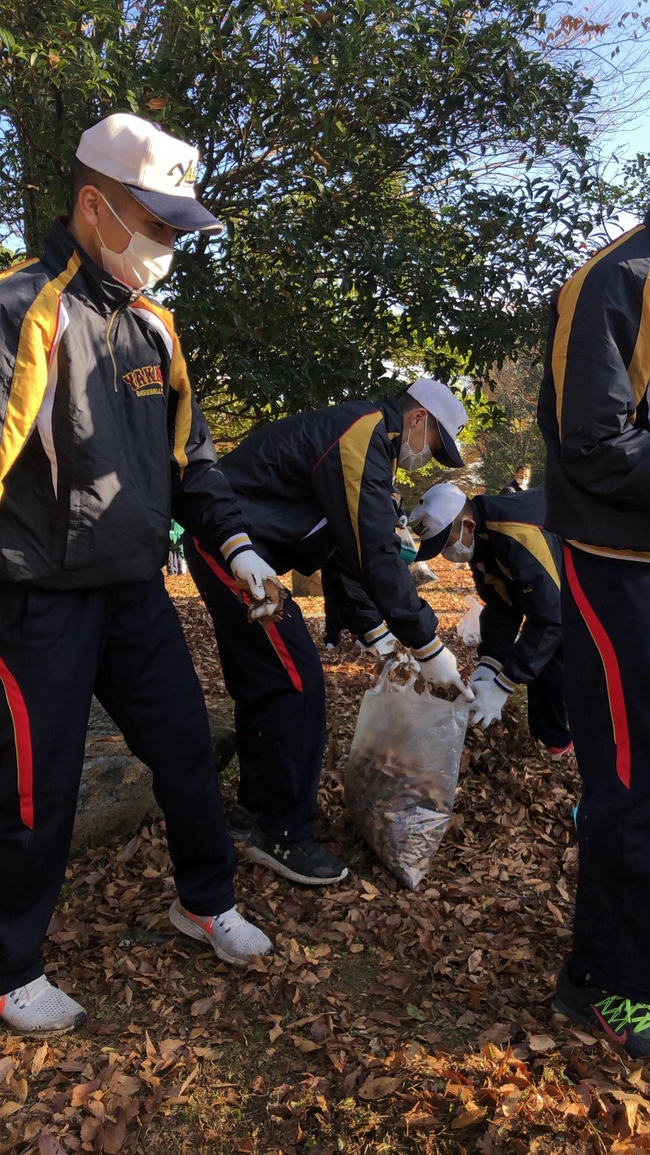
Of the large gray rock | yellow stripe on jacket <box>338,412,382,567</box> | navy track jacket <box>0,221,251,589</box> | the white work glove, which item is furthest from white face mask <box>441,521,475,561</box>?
navy track jacket <box>0,221,251,589</box>

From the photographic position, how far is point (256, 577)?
2.80m

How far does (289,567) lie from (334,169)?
9.38 feet

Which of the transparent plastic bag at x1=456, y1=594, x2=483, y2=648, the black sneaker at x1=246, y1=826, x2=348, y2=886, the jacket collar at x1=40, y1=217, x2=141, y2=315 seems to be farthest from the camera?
the transparent plastic bag at x1=456, y1=594, x2=483, y2=648

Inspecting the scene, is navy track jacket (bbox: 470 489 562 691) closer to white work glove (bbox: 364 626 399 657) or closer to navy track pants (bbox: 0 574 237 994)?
white work glove (bbox: 364 626 399 657)

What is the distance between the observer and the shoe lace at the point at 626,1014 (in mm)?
2230

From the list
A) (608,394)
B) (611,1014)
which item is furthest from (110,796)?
(608,394)

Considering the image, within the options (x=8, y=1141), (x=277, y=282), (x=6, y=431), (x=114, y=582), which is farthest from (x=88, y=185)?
(x=277, y=282)

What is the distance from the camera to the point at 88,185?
93.0 inches

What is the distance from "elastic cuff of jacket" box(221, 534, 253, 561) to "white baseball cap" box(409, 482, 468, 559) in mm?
1400

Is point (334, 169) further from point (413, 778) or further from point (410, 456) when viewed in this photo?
point (413, 778)

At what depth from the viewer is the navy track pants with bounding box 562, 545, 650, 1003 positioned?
2.20 meters

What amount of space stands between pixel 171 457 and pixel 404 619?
1.07 m

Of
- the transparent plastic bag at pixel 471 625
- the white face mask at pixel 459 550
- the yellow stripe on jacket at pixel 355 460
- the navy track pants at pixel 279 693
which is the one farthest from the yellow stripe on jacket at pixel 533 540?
the transparent plastic bag at pixel 471 625

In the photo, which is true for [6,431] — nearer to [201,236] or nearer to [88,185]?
[88,185]
